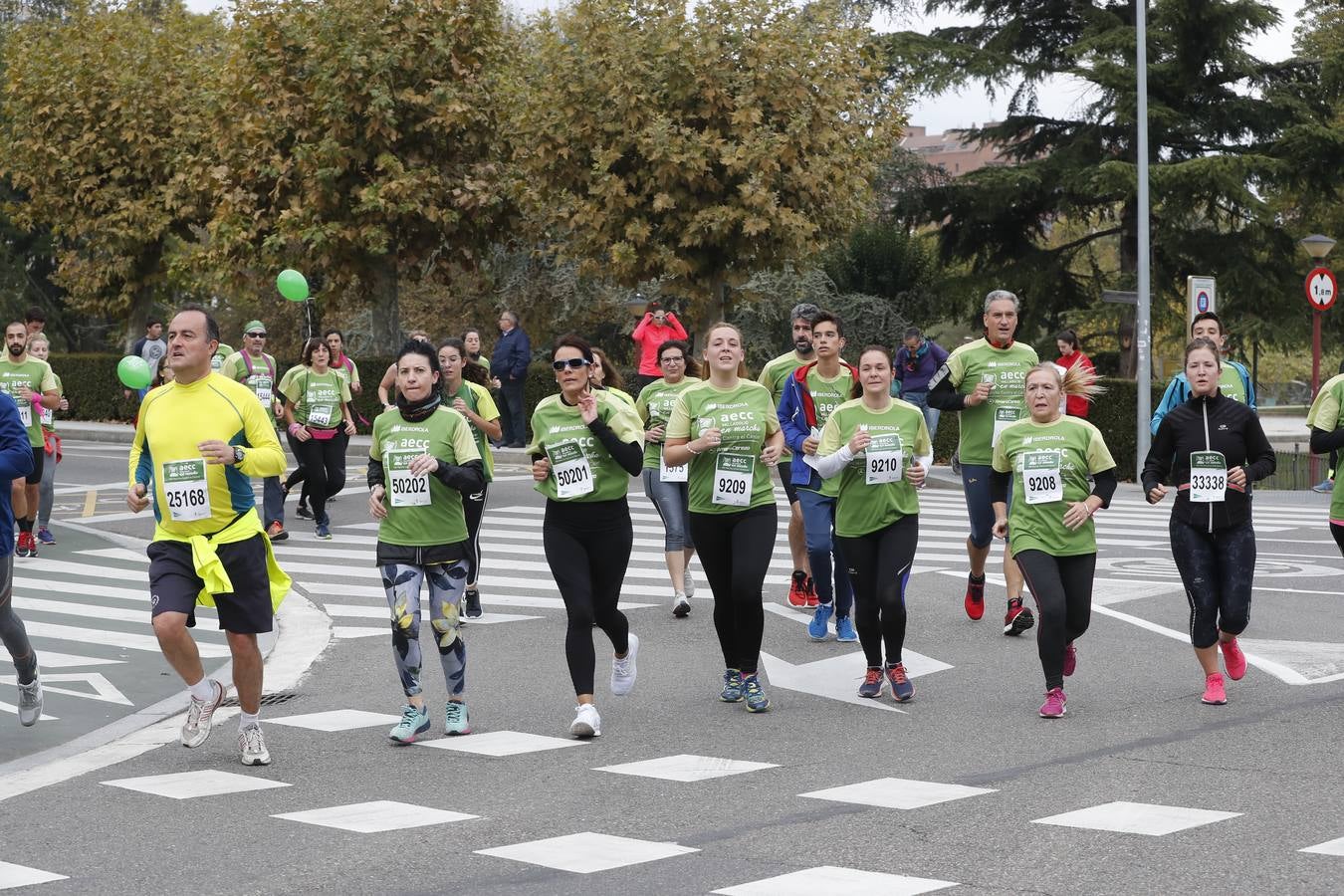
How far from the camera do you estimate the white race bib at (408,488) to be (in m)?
8.30

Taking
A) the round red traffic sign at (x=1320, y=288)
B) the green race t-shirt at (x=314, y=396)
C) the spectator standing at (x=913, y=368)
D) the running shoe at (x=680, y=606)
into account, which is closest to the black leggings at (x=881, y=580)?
the running shoe at (x=680, y=606)

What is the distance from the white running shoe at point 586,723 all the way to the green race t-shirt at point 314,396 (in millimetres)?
8809

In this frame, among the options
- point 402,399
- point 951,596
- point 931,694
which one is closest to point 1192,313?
point 951,596

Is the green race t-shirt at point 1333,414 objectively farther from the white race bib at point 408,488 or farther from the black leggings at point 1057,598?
the white race bib at point 408,488

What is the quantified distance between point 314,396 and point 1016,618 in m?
7.84

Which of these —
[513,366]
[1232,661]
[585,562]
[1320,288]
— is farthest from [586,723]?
[1320,288]

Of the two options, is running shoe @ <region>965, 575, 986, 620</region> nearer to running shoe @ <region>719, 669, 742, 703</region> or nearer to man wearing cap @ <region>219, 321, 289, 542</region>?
running shoe @ <region>719, 669, 742, 703</region>

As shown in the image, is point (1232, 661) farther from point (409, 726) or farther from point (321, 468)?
point (321, 468)

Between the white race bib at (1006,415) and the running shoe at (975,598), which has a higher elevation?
the white race bib at (1006,415)

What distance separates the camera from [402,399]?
27.7 feet

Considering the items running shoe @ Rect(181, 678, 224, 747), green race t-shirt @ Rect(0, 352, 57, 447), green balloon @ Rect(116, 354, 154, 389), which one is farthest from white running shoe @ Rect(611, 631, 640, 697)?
green race t-shirt @ Rect(0, 352, 57, 447)

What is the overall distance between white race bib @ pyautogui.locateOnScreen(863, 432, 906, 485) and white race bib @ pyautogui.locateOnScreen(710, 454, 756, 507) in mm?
651

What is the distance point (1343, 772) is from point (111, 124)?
116 ft

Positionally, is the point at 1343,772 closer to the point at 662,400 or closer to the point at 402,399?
the point at 402,399
